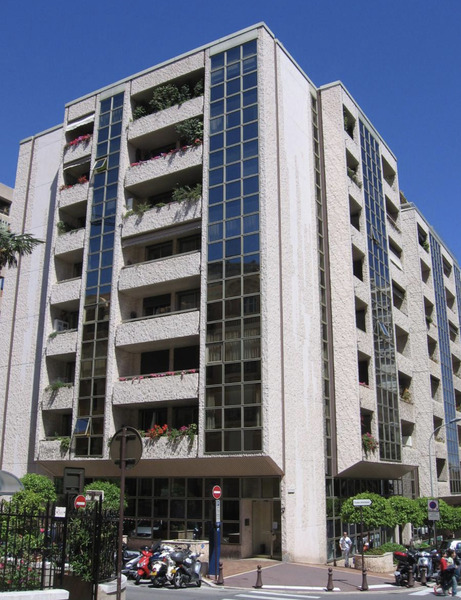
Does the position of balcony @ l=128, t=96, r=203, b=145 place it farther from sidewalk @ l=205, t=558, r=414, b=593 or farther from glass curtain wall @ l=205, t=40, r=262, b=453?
Result: sidewalk @ l=205, t=558, r=414, b=593

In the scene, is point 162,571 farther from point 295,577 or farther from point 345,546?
point 345,546

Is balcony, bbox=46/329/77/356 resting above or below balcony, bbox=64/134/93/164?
below

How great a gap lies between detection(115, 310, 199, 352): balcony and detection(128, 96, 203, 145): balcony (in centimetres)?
1029

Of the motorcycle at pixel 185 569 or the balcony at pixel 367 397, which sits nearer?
the motorcycle at pixel 185 569

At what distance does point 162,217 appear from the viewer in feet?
104

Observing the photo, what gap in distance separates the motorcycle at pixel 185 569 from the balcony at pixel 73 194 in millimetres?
20366

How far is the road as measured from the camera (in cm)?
1847

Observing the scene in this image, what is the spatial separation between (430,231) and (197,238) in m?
25.0

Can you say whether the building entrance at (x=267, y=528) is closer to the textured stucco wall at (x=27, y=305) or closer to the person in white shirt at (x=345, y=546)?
the person in white shirt at (x=345, y=546)

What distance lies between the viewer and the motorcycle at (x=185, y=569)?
20578 millimetres

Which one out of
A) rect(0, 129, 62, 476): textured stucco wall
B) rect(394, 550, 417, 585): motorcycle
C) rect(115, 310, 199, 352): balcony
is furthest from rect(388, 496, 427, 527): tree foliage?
rect(0, 129, 62, 476): textured stucco wall

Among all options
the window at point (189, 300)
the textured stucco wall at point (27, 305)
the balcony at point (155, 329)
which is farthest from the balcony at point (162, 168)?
the balcony at point (155, 329)

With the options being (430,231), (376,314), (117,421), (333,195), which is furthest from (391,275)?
(117,421)

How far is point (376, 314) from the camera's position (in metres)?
35.2
